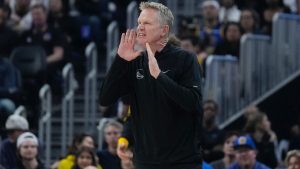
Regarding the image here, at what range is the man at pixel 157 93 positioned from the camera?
8.37 m

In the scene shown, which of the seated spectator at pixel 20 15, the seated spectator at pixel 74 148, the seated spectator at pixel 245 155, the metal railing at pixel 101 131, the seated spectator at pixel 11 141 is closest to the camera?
the seated spectator at pixel 245 155

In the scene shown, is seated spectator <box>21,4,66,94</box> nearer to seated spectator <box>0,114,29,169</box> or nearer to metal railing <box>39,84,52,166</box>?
metal railing <box>39,84,52,166</box>

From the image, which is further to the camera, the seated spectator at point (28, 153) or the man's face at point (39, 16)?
the man's face at point (39, 16)

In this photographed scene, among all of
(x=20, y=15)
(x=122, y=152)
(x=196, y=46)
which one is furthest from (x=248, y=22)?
(x=122, y=152)

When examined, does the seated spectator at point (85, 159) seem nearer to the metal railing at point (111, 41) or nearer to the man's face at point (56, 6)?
the metal railing at point (111, 41)

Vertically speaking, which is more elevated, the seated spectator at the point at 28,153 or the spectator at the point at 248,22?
the spectator at the point at 248,22

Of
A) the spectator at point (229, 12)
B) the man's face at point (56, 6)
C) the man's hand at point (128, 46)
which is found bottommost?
the spectator at point (229, 12)

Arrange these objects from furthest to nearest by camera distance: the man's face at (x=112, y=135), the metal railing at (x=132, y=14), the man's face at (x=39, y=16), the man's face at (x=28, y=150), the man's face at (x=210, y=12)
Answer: the man's face at (x=210, y=12) < the metal railing at (x=132, y=14) < the man's face at (x=39, y=16) < the man's face at (x=112, y=135) < the man's face at (x=28, y=150)

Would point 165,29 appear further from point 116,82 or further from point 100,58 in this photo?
point 100,58

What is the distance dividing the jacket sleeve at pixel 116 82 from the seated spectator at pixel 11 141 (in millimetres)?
6008

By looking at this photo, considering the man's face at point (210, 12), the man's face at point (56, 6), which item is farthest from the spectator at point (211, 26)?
the man's face at point (56, 6)

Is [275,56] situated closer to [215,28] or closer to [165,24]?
[215,28]

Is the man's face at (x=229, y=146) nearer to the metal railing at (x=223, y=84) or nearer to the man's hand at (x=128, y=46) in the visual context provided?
the metal railing at (x=223, y=84)

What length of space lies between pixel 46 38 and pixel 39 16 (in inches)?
15.6
